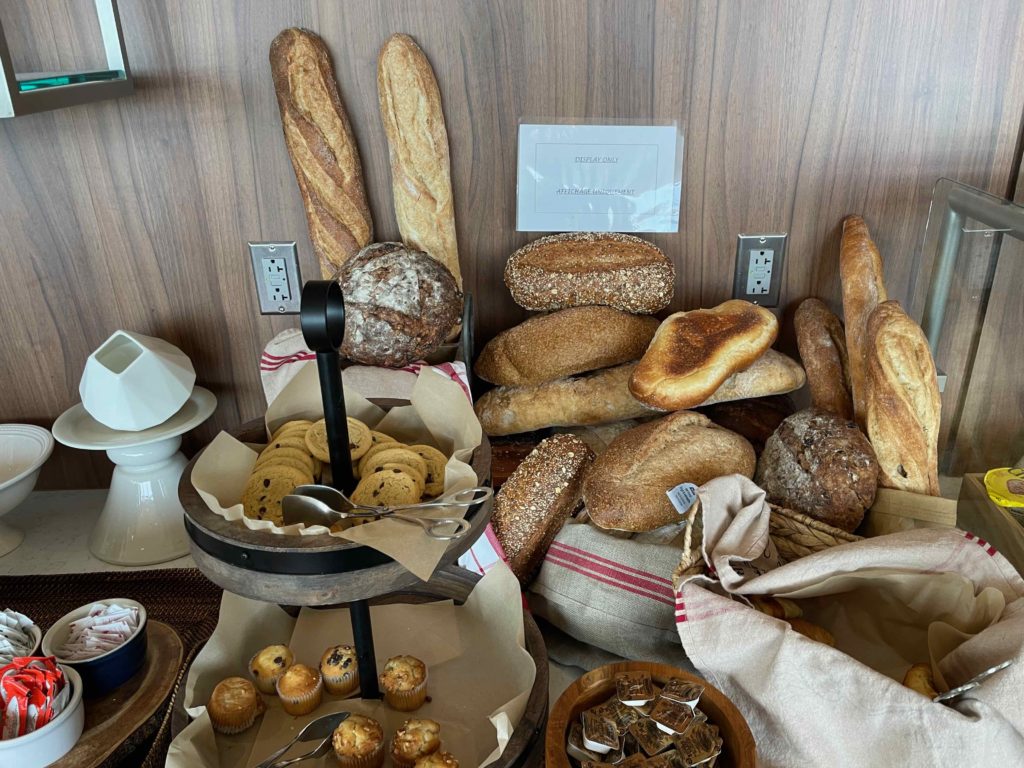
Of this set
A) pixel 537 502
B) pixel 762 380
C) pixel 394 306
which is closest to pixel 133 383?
pixel 394 306

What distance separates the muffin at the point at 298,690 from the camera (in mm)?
721

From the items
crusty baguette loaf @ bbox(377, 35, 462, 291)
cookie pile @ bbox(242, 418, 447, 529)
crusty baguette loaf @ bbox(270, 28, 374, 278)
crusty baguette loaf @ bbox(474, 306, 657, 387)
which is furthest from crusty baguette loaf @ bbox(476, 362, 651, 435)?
cookie pile @ bbox(242, 418, 447, 529)


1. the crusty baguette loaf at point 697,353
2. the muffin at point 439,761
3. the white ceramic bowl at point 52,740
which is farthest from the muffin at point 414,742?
the crusty baguette loaf at point 697,353

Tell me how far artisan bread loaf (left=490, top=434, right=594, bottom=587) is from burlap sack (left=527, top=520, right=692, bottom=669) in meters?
0.03

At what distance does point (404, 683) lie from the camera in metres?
0.72

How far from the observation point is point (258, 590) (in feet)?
1.78

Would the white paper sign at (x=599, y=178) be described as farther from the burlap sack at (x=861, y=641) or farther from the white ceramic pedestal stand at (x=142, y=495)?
the white ceramic pedestal stand at (x=142, y=495)

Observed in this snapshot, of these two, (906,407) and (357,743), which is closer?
(357,743)

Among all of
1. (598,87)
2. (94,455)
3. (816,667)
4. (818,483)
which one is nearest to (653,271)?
(598,87)

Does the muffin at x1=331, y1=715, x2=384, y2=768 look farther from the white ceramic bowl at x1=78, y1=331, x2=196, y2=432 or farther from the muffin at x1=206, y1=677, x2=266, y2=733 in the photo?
the white ceramic bowl at x1=78, y1=331, x2=196, y2=432

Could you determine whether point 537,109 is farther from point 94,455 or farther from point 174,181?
point 94,455

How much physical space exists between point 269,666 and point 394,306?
20.2 inches

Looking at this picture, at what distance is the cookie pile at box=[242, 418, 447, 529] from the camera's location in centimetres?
59

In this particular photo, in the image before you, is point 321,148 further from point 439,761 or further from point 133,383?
point 439,761
